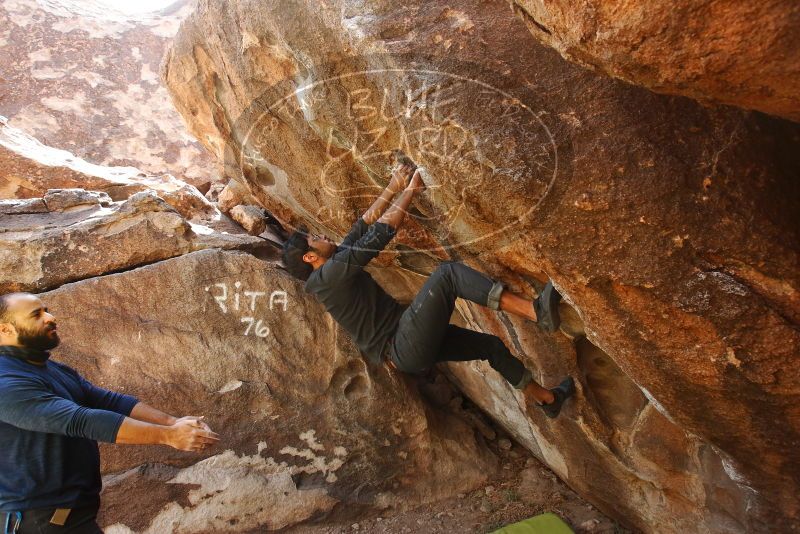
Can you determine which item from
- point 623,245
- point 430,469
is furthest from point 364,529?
point 623,245

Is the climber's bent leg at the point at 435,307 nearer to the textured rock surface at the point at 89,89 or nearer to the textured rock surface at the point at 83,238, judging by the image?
the textured rock surface at the point at 83,238

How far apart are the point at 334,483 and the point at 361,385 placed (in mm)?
610

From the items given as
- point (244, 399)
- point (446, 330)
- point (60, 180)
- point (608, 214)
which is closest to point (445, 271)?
point (446, 330)

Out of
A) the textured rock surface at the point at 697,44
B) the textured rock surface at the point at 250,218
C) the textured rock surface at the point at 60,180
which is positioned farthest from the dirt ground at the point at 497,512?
the textured rock surface at the point at 697,44

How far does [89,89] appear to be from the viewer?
33.8 feet

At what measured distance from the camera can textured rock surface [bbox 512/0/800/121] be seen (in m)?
1.23

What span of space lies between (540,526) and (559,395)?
0.78 meters

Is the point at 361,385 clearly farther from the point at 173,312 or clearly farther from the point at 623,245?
the point at 623,245

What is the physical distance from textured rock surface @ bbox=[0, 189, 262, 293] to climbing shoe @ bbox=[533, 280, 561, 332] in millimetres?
2115

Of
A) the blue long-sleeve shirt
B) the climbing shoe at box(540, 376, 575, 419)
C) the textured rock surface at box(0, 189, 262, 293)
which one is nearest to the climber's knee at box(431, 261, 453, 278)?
the climbing shoe at box(540, 376, 575, 419)

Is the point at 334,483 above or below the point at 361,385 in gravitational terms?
below

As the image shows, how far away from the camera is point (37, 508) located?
1.92 meters

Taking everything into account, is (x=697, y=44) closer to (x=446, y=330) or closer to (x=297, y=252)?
(x=446, y=330)

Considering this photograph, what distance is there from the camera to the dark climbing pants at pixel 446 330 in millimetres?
2477
